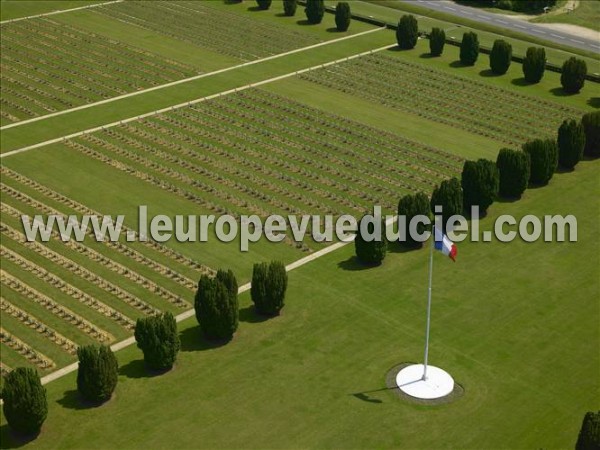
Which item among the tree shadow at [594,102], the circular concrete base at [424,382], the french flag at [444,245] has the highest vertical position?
the french flag at [444,245]

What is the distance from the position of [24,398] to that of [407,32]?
58.5m

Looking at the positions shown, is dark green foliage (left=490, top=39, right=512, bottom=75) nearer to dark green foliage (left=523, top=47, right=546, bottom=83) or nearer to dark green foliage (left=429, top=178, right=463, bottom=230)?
dark green foliage (left=523, top=47, right=546, bottom=83)

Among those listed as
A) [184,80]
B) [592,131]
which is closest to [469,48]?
[592,131]

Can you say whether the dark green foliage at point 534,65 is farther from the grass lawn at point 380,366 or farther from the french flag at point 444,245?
the french flag at point 444,245

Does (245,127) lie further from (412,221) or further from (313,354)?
(313,354)

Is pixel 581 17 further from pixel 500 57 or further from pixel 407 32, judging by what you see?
pixel 500 57

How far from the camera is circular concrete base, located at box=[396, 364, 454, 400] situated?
148ft

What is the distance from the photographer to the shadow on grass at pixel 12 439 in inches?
1669

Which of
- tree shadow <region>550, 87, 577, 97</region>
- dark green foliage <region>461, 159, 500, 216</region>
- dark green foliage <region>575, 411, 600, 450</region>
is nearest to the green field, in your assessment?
tree shadow <region>550, 87, 577, 97</region>

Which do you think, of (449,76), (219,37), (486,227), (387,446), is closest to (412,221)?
(486,227)

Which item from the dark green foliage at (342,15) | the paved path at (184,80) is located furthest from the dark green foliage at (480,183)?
the dark green foliage at (342,15)

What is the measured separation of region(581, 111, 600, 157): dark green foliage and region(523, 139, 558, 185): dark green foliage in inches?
205

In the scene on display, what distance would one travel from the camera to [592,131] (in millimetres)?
68812

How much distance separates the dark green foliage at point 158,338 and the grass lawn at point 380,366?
1049 mm
